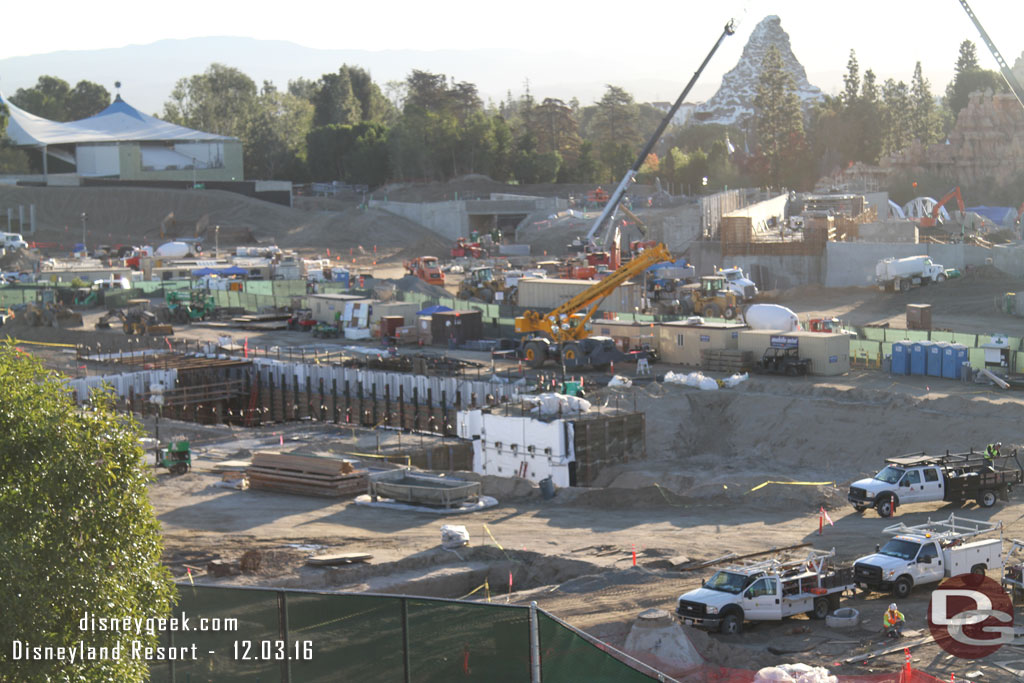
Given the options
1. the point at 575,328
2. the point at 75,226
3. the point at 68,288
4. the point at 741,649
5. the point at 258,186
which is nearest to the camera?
the point at 741,649

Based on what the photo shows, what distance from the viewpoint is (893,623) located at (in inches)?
810

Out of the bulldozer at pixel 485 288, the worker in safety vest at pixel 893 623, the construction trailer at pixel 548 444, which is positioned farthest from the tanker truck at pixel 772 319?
the worker in safety vest at pixel 893 623

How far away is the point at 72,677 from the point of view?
1270 centimetres

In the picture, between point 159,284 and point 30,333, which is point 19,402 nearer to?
point 30,333

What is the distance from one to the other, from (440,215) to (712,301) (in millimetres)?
58355

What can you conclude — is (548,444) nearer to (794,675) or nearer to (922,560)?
(922,560)

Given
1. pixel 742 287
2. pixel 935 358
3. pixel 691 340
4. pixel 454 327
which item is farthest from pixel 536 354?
pixel 742 287

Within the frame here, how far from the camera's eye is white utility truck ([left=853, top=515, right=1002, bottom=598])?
2275 centimetres

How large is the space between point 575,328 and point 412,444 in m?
15.1

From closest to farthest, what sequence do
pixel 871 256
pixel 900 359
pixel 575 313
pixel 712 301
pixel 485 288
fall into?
1. pixel 900 359
2. pixel 575 313
3. pixel 712 301
4. pixel 871 256
5. pixel 485 288

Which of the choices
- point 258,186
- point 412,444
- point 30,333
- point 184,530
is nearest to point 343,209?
point 258,186

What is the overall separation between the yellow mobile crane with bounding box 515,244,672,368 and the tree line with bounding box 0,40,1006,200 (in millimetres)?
83081

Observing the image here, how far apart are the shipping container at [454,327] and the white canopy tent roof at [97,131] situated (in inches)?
3557

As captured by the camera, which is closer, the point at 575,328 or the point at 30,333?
the point at 575,328
